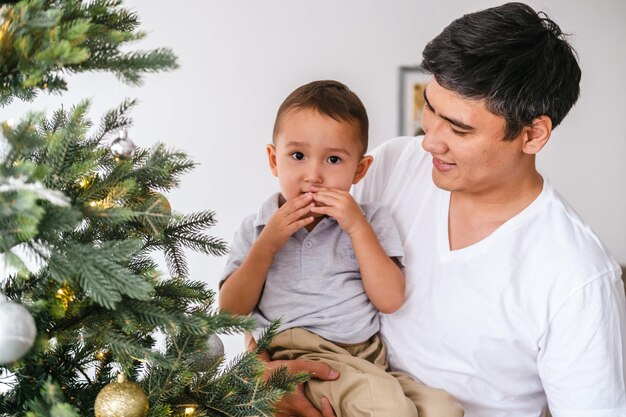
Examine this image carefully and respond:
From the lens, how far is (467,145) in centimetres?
135

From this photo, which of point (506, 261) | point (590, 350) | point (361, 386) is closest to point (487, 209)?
point (506, 261)

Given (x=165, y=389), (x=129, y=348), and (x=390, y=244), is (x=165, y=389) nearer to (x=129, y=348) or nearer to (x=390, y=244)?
(x=129, y=348)

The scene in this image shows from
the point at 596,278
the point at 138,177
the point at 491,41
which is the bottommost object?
the point at 596,278

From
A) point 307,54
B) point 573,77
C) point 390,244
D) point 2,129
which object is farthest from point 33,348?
point 307,54

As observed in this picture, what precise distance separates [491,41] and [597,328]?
0.61m

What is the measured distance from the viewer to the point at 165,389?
33.5 inches

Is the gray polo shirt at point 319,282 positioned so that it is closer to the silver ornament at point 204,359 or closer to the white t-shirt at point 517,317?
the white t-shirt at point 517,317

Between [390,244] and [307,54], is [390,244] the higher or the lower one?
the lower one

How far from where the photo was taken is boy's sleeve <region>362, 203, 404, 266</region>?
1.50 m

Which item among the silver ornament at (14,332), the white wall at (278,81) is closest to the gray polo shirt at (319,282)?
the silver ornament at (14,332)

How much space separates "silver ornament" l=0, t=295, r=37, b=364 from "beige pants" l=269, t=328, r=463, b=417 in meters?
0.76

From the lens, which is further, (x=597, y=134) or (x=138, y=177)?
(x=597, y=134)

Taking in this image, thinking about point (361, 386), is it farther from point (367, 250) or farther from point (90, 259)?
point (90, 259)

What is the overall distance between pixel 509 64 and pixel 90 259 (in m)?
0.96
